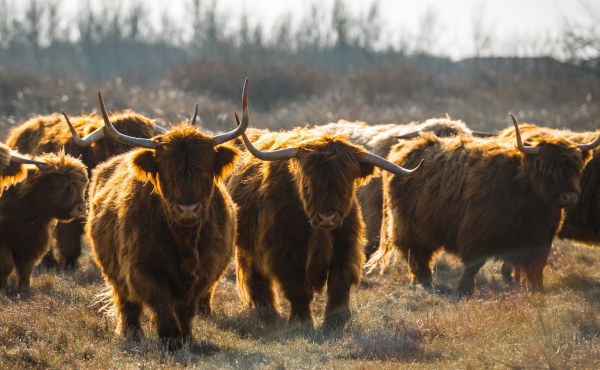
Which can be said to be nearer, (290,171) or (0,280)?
(290,171)

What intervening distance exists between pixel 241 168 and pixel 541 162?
2846mm

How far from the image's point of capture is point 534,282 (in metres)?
6.01

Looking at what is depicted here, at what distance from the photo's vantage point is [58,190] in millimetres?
5805

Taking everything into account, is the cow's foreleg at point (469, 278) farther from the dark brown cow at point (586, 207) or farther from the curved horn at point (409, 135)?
the curved horn at point (409, 135)

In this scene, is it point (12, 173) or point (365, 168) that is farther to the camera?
point (12, 173)

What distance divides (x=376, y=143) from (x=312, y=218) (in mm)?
3822

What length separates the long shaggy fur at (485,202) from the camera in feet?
19.1

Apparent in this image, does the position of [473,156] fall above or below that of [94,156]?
above

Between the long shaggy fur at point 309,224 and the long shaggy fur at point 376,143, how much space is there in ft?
8.33

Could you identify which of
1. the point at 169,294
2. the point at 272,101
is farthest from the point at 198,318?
the point at 272,101

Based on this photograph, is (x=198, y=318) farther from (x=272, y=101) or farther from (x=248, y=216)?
(x=272, y=101)

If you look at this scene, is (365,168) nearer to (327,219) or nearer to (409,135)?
(327,219)

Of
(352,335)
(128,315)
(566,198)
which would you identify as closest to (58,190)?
(128,315)

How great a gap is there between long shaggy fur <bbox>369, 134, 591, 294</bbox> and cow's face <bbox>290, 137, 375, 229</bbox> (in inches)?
71.7
